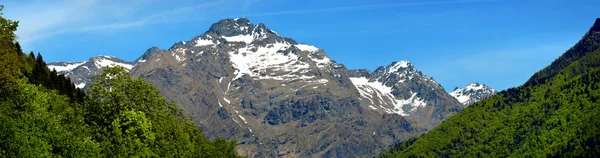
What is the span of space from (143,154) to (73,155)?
405 inches

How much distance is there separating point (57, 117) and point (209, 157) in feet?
174

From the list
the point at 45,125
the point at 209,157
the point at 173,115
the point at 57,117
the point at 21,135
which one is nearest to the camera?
the point at 21,135

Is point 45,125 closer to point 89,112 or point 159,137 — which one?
point 89,112

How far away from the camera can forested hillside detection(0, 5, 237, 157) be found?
86188 mm

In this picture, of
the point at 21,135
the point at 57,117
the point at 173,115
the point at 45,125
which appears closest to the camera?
the point at 21,135

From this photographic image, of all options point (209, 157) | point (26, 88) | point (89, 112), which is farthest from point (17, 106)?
point (209, 157)

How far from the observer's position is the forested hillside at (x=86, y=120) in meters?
86.2

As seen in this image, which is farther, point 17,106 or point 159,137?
point 159,137

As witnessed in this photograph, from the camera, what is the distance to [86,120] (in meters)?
102

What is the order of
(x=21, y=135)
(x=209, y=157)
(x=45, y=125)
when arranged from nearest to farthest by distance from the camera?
(x=21, y=135) → (x=45, y=125) → (x=209, y=157)

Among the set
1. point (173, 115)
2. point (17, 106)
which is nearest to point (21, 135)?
point (17, 106)

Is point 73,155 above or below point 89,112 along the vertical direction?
below

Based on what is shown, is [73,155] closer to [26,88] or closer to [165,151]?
[26,88]

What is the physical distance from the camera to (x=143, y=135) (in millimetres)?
98812
